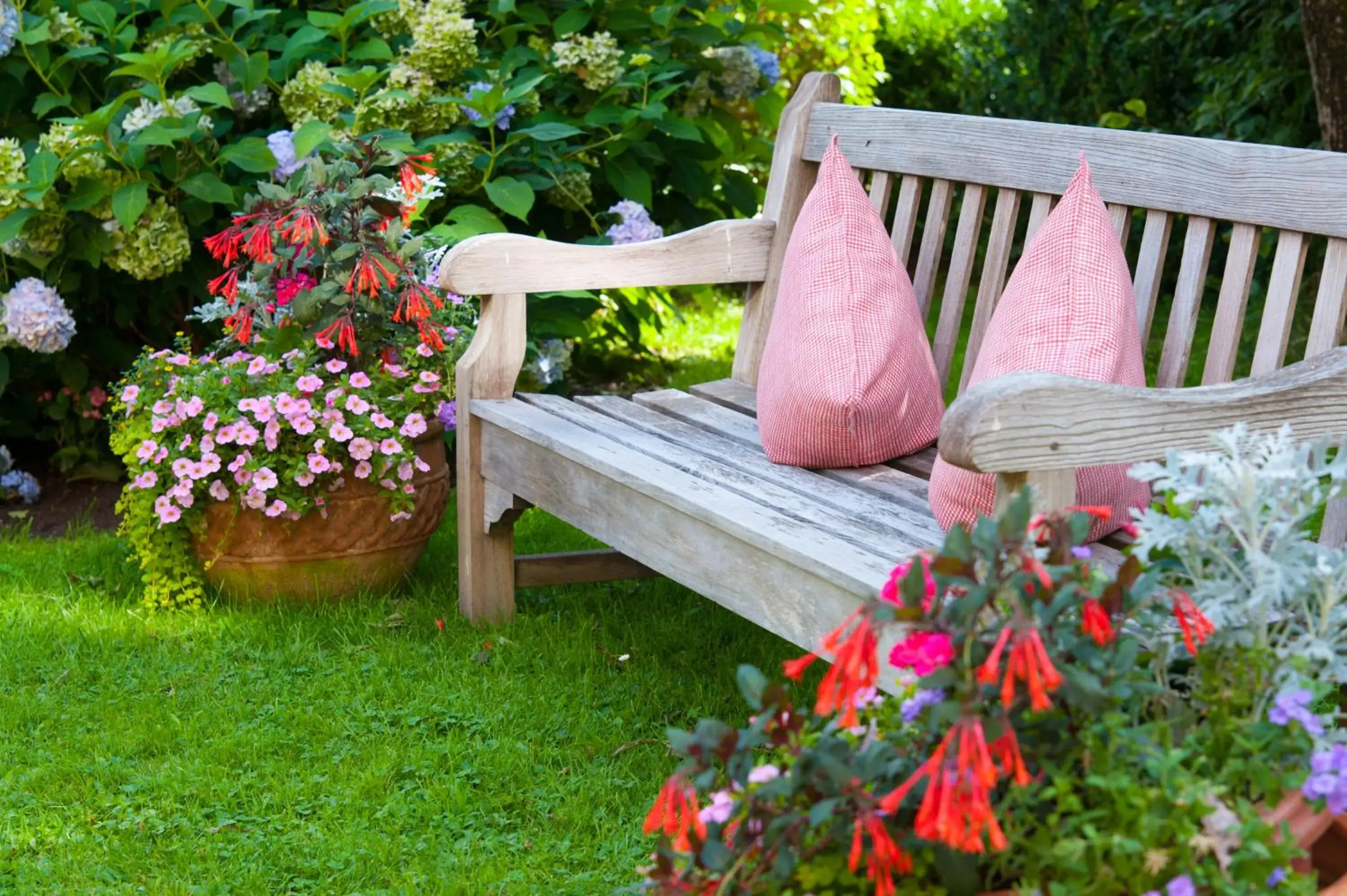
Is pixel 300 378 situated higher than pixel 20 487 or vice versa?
pixel 300 378

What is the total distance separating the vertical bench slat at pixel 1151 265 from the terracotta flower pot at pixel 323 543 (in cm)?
153

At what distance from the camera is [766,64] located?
4.45 meters

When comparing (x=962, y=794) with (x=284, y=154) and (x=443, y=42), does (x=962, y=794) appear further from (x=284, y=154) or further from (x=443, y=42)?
(x=443, y=42)

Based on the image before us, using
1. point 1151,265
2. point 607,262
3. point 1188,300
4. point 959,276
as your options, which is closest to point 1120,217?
point 1151,265

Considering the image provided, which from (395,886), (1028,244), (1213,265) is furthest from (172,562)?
(1213,265)

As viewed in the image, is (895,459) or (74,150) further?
(74,150)

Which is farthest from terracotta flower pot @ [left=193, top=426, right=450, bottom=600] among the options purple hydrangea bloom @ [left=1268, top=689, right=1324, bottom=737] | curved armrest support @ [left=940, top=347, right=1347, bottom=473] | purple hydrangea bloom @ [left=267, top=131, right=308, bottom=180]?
purple hydrangea bloom @ [left=1268, top=689, right=1324, bottom=737]

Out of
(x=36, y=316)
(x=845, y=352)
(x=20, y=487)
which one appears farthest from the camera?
(x=20, y=487)

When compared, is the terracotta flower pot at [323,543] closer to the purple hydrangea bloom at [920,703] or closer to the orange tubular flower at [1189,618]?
the purple hydrangea bloom at [920,703]

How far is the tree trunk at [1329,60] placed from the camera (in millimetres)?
4199

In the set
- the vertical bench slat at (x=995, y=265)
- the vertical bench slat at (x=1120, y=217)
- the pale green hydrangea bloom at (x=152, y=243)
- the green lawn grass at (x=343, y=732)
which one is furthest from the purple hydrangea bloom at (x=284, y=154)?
the vertical bench slat at (x=1120, y=217)

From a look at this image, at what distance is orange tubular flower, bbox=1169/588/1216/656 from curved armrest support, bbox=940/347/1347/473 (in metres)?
0.25

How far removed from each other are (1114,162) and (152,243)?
2368 millimetres

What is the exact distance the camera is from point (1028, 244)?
92.8 inches
